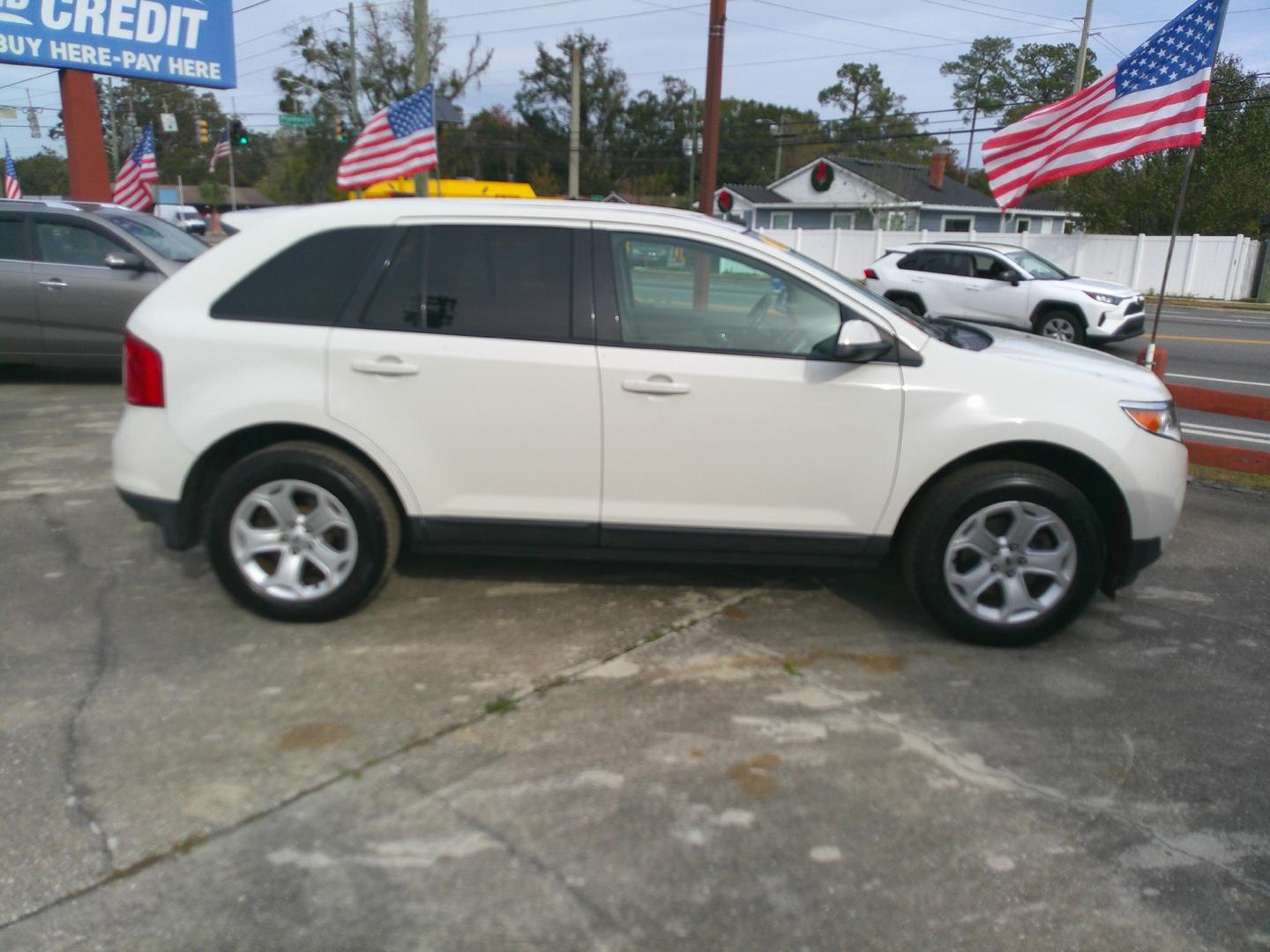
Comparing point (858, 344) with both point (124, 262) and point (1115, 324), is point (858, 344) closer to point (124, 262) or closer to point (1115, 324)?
point (124, 262)

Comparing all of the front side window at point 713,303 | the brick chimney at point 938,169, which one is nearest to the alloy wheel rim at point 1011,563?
the front side window at point 713,303

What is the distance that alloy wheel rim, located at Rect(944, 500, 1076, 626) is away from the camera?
4.01 m

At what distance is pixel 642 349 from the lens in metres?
4.05

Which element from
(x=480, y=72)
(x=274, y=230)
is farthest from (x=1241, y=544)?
(x=480, y=72)

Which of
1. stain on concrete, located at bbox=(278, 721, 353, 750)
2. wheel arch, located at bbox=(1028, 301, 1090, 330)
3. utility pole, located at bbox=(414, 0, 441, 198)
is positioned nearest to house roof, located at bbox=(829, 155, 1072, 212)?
wheel arch, located at bbox=(1028, 301, 1090, 330)

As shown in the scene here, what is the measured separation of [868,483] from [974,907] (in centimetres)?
185

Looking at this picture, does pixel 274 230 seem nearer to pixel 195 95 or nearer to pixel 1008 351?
pixel 1008 351

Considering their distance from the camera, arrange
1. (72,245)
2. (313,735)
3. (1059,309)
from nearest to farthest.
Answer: (313,735) < (72,245) < (1059,309)

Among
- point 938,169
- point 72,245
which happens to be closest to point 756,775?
point 72,245

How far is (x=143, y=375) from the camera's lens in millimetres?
4074

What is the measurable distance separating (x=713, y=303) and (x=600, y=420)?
71 cm

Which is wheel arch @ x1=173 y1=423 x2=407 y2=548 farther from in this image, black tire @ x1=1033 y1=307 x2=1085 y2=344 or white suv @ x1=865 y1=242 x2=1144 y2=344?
black tire @ x1=1033 y1=307 x2=1085 y2=344

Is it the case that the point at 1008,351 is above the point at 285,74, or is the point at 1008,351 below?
below

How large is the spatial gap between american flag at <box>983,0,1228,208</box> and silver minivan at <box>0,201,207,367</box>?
8068mm
